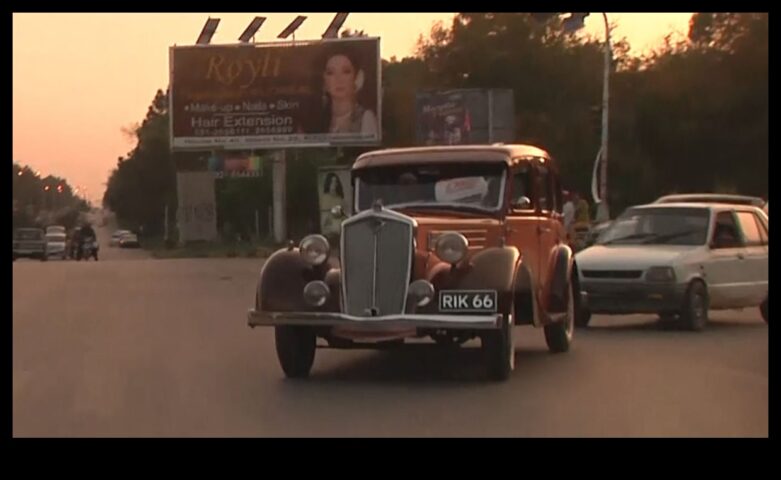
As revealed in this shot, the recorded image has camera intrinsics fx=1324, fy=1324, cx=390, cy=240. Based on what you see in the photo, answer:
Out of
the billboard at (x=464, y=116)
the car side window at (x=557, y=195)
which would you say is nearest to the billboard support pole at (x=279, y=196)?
the billboard at (x=464, y=116)

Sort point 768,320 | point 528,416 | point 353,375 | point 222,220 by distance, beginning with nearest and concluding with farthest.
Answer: point 528,416 < point 353,375 < point 768,320 < point 222,220

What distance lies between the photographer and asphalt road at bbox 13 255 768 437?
8734 millimetres

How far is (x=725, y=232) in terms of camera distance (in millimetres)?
16766

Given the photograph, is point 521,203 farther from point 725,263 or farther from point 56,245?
point 56,245

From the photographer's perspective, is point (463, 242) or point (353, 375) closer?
point (463, 242)

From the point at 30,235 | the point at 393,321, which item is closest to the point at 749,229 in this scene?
the point at 393,321

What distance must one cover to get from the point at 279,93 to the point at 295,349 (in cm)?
3815

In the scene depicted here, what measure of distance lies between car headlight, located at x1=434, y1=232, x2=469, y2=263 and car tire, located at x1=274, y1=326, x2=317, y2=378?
54.8 inches

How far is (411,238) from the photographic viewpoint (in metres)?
10.7

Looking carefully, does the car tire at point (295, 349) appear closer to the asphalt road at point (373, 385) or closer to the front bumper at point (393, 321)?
the asphalt road at point (373, 385)

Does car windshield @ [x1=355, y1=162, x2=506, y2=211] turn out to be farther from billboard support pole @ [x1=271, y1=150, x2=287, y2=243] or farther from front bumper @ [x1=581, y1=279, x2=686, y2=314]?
billboard support pole @ [x1=271, y1=150, x2=287, y2=243]
